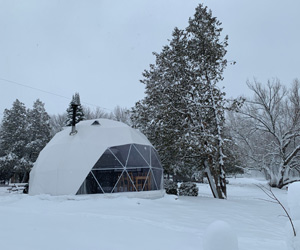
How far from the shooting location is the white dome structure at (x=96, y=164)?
36.2 feet

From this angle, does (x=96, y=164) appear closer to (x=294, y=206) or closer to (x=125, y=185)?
(x=125, y=185)

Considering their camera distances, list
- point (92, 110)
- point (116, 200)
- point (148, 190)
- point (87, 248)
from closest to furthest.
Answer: point (87, 248) < point (116, 200) < point (148, 190) < point (92, 110)

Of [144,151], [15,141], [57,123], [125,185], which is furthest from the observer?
[57,123]

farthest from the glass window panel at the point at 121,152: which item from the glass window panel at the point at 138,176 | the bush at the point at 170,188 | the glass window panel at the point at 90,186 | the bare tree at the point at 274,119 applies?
the bare tree at the point at 274,119

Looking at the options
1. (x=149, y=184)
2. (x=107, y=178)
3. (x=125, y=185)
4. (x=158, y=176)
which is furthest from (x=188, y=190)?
(x=107, y=178)

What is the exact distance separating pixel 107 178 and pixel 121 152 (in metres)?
1.53

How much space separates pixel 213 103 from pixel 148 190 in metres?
6.99

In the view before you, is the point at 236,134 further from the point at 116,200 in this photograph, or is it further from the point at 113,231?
the point at 113,231

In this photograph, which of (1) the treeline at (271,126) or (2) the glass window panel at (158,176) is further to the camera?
(1) the treeline at (271,126)

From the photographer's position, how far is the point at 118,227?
6395mm

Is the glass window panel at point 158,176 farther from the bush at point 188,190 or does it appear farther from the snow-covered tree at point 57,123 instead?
the snow-covered tree at point 57,123

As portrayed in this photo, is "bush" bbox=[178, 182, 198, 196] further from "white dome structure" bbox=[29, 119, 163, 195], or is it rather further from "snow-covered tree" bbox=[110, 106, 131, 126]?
"snow-covered tree" bbox=[110, 106, 131, 126]

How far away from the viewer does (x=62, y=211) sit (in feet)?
27.6

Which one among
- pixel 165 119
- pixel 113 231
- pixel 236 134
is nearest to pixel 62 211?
pixel 113 231
